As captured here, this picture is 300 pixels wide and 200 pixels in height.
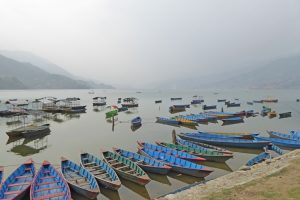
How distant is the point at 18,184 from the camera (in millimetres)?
18375

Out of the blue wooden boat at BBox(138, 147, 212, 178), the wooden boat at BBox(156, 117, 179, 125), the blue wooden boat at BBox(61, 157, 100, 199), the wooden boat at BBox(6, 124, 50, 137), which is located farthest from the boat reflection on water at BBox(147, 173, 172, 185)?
the wooden boat at BBox(156, 117, 179, 125)

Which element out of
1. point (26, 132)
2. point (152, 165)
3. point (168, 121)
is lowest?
point (152, 165)

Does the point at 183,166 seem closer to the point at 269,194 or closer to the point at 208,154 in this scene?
the point at 208,154

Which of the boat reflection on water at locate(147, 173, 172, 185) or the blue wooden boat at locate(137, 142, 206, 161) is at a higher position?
the blue wooden boat at locate(137, 142, 206, 161)

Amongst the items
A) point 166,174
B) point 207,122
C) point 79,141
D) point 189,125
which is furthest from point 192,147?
point 207,122

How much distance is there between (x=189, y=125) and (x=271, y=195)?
42.5 metres

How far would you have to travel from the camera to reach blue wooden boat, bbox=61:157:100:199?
16659mm

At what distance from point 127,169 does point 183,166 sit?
5599mm

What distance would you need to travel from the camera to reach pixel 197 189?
1617cm

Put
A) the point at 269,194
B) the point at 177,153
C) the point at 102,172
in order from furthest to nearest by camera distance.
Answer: the point at 177,153 < the point at 102,172 < the point at 269,194

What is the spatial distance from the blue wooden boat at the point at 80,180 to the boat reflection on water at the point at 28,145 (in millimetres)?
14040

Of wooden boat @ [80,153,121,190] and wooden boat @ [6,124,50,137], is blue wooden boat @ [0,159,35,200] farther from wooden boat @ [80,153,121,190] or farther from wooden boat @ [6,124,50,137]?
wooden boat @ [6,124,50,137]

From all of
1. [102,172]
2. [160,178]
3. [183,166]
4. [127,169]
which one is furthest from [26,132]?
[183,166]

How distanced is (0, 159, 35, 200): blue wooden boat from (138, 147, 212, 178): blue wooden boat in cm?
1270
